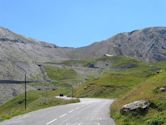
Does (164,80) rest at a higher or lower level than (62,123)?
higher

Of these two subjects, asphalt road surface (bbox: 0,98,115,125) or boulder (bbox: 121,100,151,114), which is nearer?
boulder (bbox: 121,100,151,114)

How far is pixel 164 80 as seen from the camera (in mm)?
41188

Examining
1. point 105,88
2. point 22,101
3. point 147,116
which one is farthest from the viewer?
point 22,101

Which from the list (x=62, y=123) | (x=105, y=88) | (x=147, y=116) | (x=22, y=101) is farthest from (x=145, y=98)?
(x=22, y=101)

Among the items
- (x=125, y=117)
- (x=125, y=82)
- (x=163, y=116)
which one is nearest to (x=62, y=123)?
(x=125, y=117)

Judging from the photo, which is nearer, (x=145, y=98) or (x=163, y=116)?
(x=163, y=116)

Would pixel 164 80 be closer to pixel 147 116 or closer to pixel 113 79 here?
pixel 147 116

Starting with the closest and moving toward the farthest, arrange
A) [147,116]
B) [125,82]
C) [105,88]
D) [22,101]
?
1. [147,116]
2. [105,88]
3. [125,82]
4. [22,101]

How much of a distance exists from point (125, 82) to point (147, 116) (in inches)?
5035

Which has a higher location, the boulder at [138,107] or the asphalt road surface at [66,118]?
the boulder at [138,107]

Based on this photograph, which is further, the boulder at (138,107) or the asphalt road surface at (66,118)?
the asphalt road surface at (66,118)

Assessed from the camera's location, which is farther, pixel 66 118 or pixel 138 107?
pixel 66 118

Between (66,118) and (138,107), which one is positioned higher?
(138,107)

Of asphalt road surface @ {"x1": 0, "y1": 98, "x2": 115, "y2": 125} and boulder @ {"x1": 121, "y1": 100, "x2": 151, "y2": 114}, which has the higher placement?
boulder @ {"x1": 121, "y1": 100, "x2": 151, "y2": 114}
